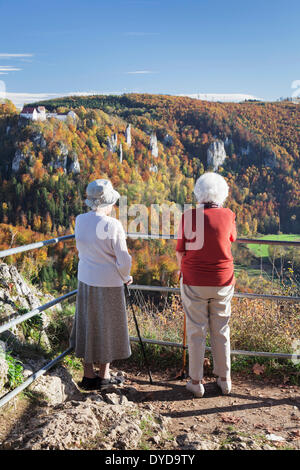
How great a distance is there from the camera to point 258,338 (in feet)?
11.4

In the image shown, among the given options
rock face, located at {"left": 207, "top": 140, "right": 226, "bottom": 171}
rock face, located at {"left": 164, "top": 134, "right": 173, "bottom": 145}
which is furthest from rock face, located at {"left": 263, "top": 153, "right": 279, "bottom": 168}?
rock face, located at {"left": 164, "top": 134, "right": 173, "bottom": 145}

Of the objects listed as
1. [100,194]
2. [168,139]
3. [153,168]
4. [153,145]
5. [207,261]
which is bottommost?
[207,261]

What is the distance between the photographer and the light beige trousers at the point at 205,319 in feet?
8.55

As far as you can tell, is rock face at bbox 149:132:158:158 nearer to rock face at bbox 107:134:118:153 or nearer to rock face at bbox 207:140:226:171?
rock face at bbox 107:134:118:153

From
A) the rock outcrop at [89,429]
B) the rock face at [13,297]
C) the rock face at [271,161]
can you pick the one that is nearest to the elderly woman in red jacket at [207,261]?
the rock outcrop at [89,429]

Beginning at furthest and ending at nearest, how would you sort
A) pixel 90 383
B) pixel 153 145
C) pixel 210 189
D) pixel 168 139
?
pixel 168 139
pixel 153 145
pixel 90 383
pixel 210 189

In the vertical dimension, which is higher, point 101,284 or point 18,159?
point 18,159

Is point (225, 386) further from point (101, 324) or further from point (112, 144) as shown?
point (112, 144)

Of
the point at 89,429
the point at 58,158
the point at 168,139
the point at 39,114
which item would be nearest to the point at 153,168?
the point at 168,139

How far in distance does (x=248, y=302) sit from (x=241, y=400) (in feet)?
5.82

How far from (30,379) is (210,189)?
5.18 ft

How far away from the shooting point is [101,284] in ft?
8.95
